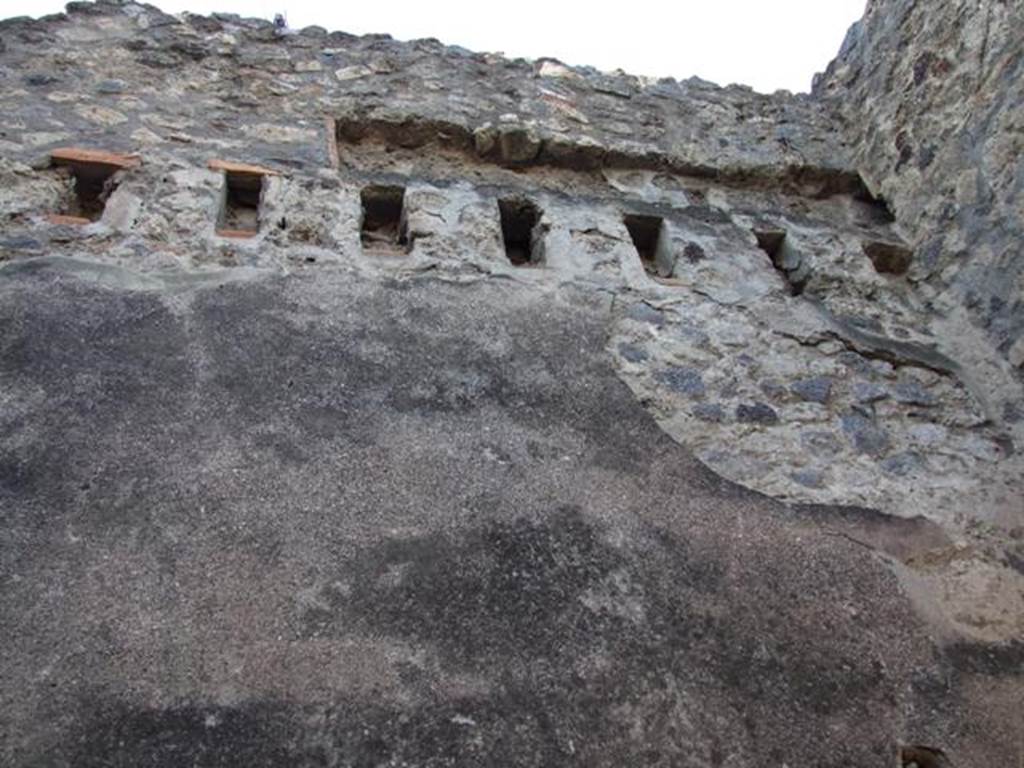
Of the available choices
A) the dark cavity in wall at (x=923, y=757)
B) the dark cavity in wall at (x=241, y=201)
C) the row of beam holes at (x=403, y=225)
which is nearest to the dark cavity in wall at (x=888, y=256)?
the row of beam holes at (x=403, y=225)

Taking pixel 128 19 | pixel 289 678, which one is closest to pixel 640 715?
pixel 289 678

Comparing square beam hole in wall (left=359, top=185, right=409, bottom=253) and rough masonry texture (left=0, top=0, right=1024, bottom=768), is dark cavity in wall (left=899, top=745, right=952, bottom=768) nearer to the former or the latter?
rough masonry texture (left=0, top=0, right=1024, bottom=768)

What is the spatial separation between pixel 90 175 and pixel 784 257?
262 cm

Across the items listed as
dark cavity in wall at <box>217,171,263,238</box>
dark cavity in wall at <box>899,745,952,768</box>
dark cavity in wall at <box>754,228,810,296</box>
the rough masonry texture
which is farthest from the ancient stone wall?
dark cavity in wall at <box>217,171,263,238</box>

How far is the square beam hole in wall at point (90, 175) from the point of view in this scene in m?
2.90

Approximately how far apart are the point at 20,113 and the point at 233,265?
3.65ft

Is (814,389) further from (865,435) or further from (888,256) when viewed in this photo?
(888,256)

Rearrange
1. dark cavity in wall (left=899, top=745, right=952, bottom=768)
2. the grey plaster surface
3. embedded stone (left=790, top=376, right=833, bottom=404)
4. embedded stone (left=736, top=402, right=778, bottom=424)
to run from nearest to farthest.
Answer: the grey plaster surface
dark cavity in wall (left=899, top=745, right=952, bottom=768)
embedded stone (left=736, top=402, right=778, bottom=424)
embedded stone (left=790, top=376, right=833, bottom=404)

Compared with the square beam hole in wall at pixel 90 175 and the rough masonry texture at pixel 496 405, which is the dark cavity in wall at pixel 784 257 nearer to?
the rough masonry texture at pixel 496 405

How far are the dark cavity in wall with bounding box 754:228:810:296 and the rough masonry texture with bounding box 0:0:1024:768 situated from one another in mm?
43

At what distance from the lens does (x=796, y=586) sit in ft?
6.97

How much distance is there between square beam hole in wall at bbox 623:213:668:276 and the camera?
337 cm

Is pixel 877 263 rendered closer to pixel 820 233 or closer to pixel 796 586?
pixel 820 233

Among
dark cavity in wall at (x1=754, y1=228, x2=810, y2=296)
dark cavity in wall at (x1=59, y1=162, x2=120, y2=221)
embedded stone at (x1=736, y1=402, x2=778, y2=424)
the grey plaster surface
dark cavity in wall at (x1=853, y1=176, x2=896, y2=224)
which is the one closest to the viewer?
the grey plaster surface
